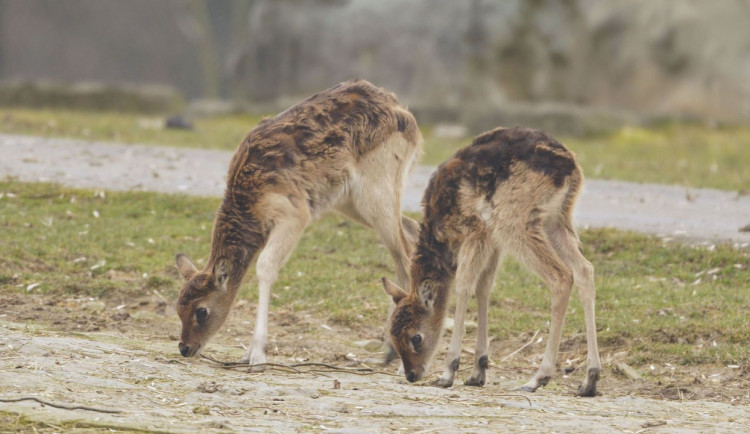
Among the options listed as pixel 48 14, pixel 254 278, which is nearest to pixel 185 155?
pixel 254 278

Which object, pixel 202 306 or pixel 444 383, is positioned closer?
pixel 444 383

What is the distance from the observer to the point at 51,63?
2969 cm

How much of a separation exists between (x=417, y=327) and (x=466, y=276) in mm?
470

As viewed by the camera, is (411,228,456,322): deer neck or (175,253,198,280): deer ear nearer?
(411,228,456,322): deer neck

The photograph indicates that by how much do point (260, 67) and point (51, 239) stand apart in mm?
11874

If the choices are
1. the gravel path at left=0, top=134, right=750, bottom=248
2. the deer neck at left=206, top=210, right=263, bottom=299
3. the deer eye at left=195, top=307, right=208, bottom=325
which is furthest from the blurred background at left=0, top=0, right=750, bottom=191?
the deer eye at left=195, top=307, right=208, bottom=325

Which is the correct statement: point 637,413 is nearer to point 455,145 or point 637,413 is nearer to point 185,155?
point 185,155

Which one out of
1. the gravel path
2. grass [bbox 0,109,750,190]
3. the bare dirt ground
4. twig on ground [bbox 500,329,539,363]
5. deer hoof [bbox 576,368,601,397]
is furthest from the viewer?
grass [bbox 0,109,750,190]

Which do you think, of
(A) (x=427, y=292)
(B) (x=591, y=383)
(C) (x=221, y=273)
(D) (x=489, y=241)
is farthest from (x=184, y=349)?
(B) (x=591, y=383)

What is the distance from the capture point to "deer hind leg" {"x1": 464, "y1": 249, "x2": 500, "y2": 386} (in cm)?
716

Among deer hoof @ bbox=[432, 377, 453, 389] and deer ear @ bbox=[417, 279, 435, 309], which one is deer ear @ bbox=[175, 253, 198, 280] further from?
deer hoof @ bbox=[432, 377, 453, 389]

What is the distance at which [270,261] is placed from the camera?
24.6 feet

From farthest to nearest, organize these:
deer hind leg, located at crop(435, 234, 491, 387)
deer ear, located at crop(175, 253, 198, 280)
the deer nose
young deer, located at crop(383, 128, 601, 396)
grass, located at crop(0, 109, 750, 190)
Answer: grass, located at crop(0, 109, 750, 190), deer ear, located at crop(175, 253, 198, 280), the deer nose, deer hind leg, located at crop(435, 234, 491, 387), young deer, located at crop(383, 128, 601, 396)

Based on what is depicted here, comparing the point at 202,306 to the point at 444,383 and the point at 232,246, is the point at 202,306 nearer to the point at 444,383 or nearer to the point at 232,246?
the point at 232,246
